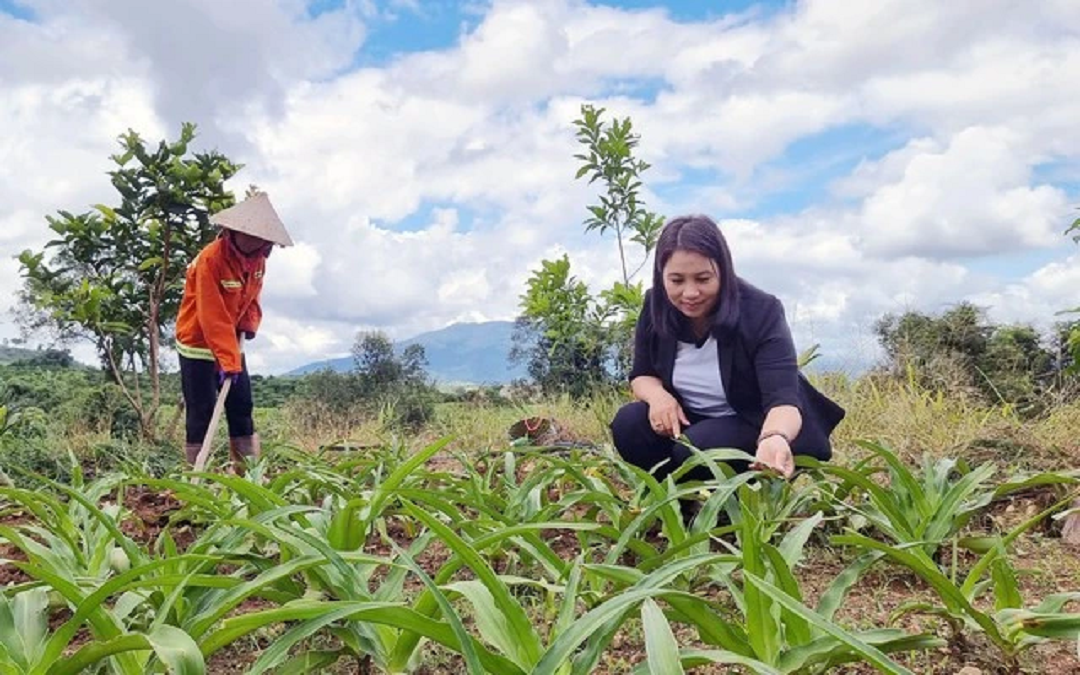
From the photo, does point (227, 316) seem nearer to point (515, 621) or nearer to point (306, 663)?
point (306, 663)

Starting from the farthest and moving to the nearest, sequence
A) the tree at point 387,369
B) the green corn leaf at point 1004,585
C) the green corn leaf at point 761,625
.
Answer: the tree at point 387,369, the green corn leaf at point 1004,585, the green corn leaf at point 761,625

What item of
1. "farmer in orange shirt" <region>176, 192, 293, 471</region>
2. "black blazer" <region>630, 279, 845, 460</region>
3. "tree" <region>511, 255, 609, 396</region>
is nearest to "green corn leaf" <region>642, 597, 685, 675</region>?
"black blazer" <region>630, 279, 845, 460</region>

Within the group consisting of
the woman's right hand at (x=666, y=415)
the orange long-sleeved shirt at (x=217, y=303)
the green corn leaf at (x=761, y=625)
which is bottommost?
the green corn leaf at (x=761, y=625)

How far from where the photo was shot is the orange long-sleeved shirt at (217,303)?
4.38 m

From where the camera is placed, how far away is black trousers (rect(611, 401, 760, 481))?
289 cm

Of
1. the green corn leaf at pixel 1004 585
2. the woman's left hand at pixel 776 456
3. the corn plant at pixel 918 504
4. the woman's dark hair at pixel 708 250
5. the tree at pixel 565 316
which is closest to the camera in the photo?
the green corn leaf at pixel 1004 585

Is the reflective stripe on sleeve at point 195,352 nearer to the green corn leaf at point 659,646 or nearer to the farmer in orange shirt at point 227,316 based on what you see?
the farmer in orange shirt at point 227,316

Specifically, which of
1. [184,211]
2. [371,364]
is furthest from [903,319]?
[184,211]

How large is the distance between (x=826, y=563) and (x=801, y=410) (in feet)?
2.25

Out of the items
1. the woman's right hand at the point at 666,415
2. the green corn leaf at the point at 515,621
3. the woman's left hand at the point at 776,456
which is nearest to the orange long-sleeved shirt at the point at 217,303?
the woman's right hand at the point at 666,415

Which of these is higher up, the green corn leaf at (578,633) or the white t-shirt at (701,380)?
the white t-shirt at (701,380)

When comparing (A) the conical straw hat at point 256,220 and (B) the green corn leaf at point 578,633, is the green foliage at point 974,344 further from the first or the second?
(B) the green corn leaf at point 578,633

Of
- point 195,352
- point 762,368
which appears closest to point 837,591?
point 762,368

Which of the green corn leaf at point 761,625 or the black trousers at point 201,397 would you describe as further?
the black trousers at point 201,397
